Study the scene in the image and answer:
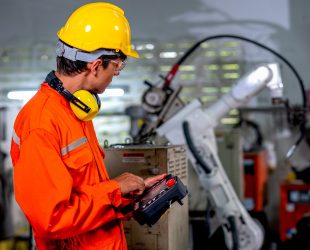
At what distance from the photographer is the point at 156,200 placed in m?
2.36

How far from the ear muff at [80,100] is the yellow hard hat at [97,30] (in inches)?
6.6

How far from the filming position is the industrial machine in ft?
14.4

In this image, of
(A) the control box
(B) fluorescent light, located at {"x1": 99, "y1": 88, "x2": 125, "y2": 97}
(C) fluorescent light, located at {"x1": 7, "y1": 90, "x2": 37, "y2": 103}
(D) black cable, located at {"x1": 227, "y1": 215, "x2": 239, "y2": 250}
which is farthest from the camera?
(C) fluorescent light, located at {"x1": 7, "y1": 90, "x2": 37, "y2": 103}

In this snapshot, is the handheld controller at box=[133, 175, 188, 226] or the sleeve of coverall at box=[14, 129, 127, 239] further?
the handheld controller at box=[133, 175, 188, 226]

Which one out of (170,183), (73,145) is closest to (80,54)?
(73,145)

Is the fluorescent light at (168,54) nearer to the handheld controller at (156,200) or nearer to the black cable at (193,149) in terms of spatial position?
the black cable at (193,149)

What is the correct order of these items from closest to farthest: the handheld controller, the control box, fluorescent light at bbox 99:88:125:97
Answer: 1. the handheld controller
2. the control box
3. fluorescent light at bbox 99:88:125:97

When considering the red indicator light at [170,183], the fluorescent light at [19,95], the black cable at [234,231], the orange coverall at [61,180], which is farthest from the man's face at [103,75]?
the fluorescent light at [19,95]

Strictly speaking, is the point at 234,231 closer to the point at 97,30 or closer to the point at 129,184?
the point at 129,184

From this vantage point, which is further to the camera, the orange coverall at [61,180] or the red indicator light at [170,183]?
the red indicator light at [170,183]

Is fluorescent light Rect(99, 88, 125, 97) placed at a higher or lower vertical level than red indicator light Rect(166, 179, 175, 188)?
higher

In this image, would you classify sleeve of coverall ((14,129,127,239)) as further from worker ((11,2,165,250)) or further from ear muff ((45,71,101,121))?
ear muff ((45,71,101,121))

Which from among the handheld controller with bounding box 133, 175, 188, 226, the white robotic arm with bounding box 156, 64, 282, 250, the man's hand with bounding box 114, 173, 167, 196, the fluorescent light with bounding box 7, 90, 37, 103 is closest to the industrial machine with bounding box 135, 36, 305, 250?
the white robotic arm with bounding box 156, 64, 282, 250

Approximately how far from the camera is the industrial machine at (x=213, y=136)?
4398 millimetres
